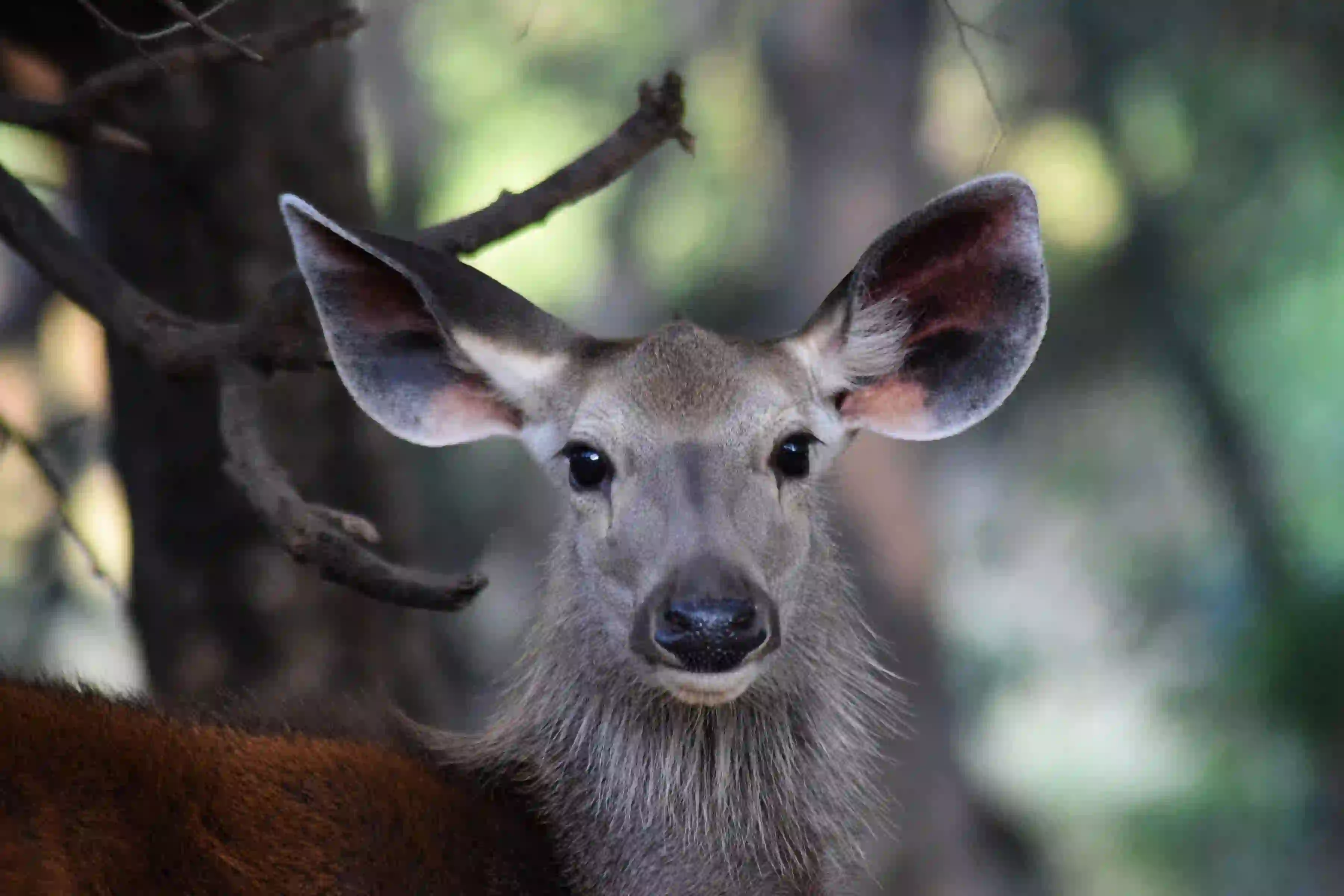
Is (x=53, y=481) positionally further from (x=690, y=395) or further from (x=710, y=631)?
(x=710, y=631)

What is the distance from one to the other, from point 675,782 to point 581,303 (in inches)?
746

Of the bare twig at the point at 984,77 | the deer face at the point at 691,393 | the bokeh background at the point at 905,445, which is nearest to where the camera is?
the deer face at the point at 691,393

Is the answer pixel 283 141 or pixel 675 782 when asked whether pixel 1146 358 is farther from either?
pixel 675 782

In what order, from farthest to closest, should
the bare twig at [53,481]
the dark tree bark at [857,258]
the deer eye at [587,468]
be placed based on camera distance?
1. the dark tree bark at [857,258]
2. the bare twig at [53,481]
3. the deer eye at [587,468]

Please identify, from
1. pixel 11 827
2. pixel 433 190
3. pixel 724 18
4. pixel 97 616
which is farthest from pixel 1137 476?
pixel 11 827

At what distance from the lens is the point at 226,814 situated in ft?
15.1

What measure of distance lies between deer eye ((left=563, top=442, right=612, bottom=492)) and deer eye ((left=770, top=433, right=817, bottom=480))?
1.59 feet

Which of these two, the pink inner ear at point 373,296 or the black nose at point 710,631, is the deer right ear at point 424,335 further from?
the black nose at point 710,631

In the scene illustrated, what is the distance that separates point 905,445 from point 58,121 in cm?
864

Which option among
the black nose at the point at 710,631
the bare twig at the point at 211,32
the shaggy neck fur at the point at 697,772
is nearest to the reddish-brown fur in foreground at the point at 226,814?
the shaggy neck fur at the point at 697,772

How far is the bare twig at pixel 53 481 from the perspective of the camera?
243 inches

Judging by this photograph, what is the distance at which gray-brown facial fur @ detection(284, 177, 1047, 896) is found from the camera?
5.11m

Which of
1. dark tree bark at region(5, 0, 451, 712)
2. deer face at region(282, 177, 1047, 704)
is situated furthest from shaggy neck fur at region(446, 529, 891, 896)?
dark tree bark at region(5, 0, 451, 712)

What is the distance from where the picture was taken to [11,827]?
416cm
